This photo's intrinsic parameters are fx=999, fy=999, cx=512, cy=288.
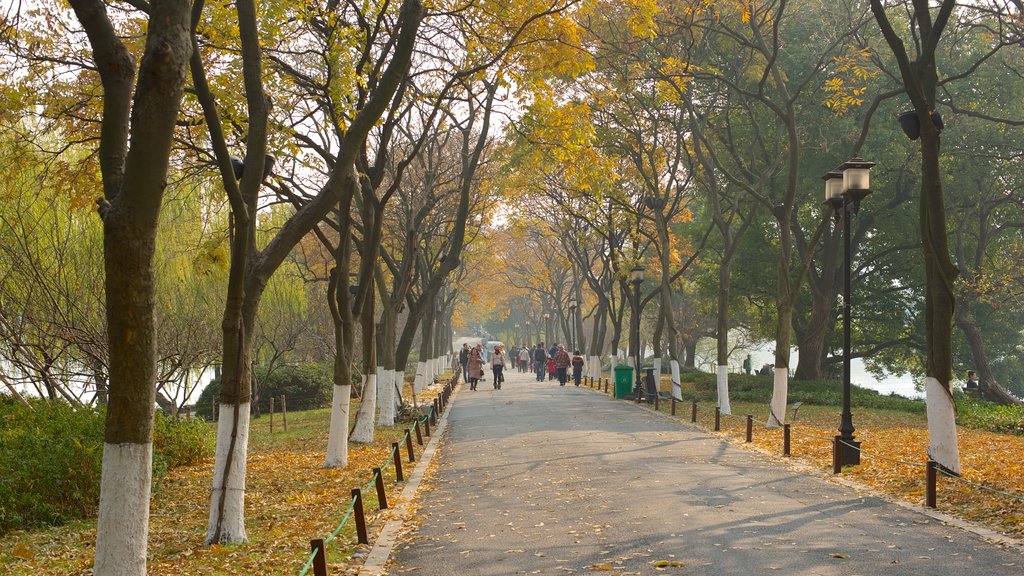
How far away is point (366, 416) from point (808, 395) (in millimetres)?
17836

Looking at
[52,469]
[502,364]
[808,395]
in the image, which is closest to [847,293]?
[52,469]

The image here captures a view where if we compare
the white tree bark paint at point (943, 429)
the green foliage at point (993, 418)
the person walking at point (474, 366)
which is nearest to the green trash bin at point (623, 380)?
the person walking at point (474, 366)

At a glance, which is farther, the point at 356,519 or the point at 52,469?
the point at 52,469

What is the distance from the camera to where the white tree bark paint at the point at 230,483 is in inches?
378

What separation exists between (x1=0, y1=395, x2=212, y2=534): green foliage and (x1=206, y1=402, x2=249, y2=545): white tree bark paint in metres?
2.66

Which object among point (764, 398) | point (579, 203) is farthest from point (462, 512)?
point (579, 203)

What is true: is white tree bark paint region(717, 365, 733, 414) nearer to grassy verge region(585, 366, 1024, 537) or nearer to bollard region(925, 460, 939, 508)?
grassy verge region(585, 366, 1024, 537)

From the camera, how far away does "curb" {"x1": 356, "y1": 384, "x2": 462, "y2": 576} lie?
8.41m

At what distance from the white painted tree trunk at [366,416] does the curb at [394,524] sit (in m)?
1.46

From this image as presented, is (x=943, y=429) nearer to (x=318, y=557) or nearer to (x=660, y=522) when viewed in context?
(x=660, y=522)

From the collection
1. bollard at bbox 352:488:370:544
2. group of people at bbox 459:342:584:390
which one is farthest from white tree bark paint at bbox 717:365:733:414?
bollard at bbox 352:488:370:544

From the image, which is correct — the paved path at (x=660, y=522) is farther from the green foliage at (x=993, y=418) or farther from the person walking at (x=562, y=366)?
the person walking at (x=562, y=366)

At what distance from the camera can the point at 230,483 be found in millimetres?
9680

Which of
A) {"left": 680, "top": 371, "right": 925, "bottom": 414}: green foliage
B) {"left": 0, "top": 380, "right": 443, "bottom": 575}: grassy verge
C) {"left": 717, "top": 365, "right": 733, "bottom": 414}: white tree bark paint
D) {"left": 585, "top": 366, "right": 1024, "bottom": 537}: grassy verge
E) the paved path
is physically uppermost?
{"left": 717, "top": 365, "right": 733, "bottom": 414}: white tree bark paint
